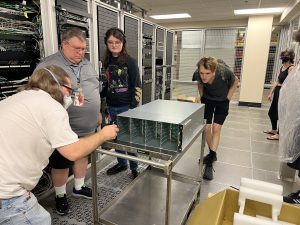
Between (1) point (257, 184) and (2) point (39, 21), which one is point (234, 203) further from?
(2) point (39, 21)

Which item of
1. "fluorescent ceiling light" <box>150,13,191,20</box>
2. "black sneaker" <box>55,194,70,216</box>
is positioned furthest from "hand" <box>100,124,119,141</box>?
"fluorescent ceiling light" <box>150,13,191,20</box>

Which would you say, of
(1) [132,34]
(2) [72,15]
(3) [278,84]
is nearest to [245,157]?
(3) [278,84]

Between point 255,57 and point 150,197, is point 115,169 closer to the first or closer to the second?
point 150,197

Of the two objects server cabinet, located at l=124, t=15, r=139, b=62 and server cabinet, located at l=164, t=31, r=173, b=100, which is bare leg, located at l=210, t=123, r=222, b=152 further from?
server cabinet, located at l=164, t=31, r=173, b=100

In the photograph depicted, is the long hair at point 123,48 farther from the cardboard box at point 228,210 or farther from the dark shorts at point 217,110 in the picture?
the cardboard box at point 228,210

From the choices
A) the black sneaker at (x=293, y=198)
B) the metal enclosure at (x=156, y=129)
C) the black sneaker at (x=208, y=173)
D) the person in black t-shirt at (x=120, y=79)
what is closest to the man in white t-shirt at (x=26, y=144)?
the metal enclosure at (x=156, y=129)

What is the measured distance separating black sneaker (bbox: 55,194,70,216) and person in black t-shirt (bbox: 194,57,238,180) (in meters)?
1.47

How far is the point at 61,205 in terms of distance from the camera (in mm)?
1956

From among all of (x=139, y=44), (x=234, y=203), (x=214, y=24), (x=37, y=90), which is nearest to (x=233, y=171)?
(x=234, y=203)

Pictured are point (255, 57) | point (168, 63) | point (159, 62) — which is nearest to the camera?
point (159, 62)

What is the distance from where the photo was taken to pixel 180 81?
8086mm

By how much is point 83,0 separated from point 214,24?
576 cm

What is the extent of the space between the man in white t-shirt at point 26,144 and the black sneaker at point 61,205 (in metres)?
0.85

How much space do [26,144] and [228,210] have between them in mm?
961
